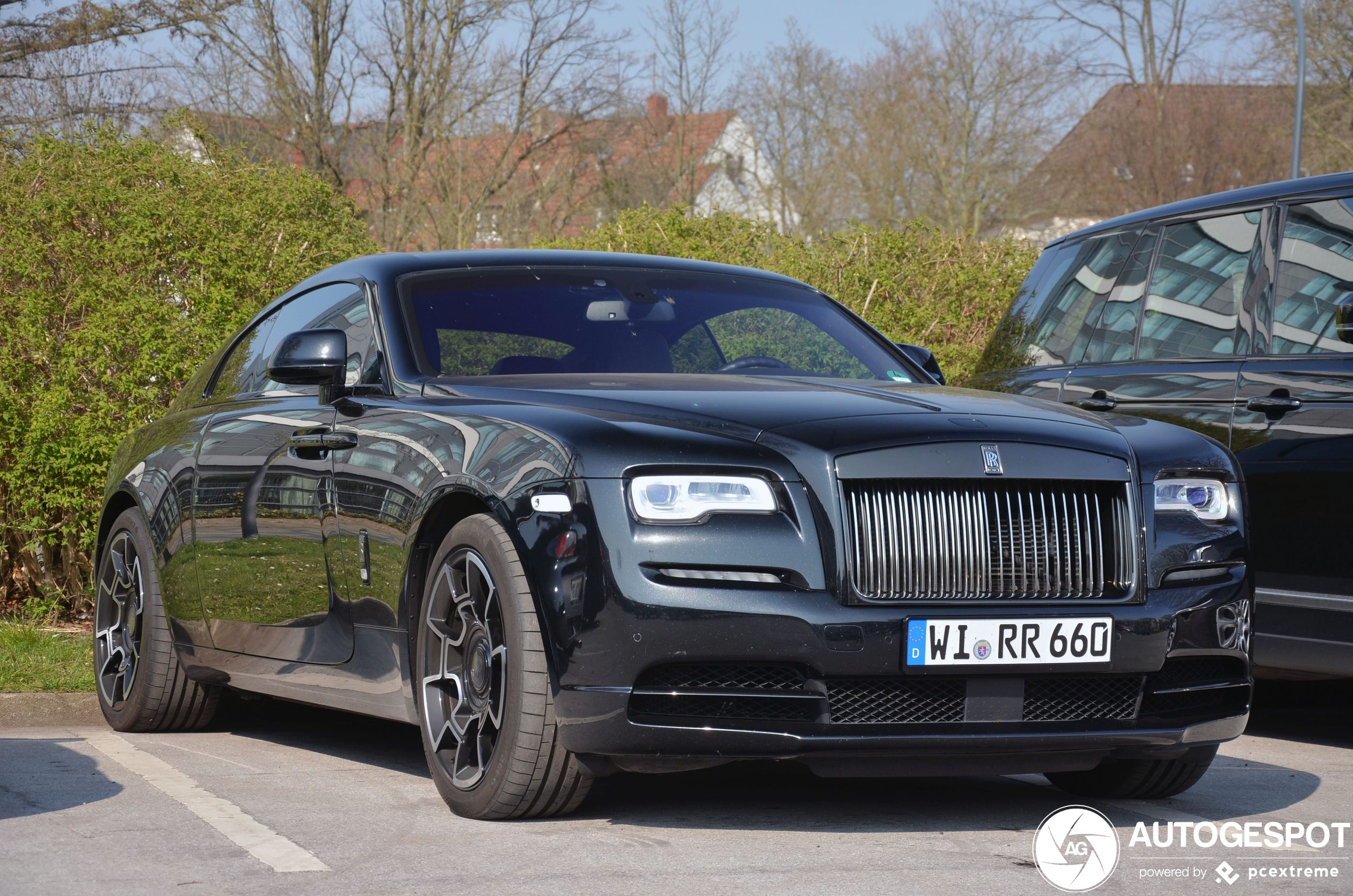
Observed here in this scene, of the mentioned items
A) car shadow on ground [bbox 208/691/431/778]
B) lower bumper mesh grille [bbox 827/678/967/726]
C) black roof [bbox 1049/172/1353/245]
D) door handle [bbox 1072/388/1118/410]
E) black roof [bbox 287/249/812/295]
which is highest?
black roof [bbox 1049/172/1353/245]

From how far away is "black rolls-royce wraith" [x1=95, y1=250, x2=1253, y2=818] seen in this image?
3826 millimetres

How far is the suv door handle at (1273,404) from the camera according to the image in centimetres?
573

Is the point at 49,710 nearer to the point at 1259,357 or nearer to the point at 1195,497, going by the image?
the point at 1195,497

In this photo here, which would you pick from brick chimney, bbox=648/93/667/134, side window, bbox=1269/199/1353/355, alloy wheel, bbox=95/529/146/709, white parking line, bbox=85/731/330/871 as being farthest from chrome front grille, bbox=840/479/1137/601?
brick chimney, bbox=648/93/667/134

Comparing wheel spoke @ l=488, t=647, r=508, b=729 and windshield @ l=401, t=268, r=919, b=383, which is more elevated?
windshield @ l=401, t=268, r=919, b=383

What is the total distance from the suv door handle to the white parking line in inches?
143

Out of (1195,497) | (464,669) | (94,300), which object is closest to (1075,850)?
(1195,497)

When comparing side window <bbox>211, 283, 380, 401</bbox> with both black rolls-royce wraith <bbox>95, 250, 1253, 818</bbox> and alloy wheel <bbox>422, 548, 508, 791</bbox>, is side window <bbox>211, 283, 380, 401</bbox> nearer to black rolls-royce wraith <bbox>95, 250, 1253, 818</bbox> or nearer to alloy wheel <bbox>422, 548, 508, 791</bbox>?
black rolls-royce wraith <bbox>95, 250, 1253, 818</bbox>

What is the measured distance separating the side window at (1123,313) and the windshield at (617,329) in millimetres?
1301

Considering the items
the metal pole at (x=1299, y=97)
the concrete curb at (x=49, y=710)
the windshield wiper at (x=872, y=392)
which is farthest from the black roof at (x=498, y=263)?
the metal pole at (x=1299, y=97)

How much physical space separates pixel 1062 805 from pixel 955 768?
761mm

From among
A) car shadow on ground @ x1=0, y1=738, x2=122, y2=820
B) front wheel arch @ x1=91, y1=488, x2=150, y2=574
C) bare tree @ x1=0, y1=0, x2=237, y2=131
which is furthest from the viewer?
bare tree @ x1=0, y1=0, x2=237, y2=131

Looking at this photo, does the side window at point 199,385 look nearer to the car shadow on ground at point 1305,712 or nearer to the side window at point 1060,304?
the side window at point 1060,304

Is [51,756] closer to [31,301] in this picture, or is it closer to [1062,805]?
[1062,805]
